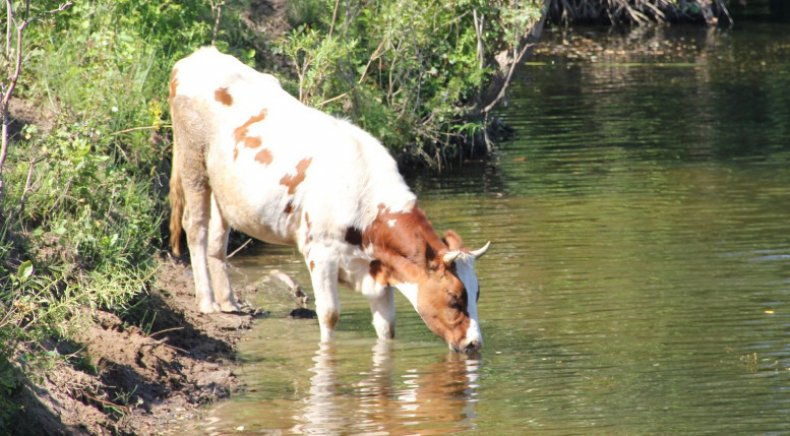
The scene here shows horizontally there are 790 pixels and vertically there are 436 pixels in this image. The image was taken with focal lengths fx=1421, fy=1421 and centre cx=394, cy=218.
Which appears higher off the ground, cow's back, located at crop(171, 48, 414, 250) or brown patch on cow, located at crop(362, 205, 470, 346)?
cow's back, located at crop(171, 48, 414, 250)

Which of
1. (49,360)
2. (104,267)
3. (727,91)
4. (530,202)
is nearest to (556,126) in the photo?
(727,91)

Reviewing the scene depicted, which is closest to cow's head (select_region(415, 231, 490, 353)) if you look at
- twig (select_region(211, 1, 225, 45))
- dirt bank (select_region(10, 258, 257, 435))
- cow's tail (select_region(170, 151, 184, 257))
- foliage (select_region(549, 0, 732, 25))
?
dirt bank (select_region(10, 258, 257, 435))

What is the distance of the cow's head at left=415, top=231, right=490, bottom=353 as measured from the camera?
380 inches

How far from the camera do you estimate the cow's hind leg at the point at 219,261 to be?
11.2 m

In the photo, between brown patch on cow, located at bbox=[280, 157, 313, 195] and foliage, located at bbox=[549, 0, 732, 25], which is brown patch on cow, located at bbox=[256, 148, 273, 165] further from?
foliage, located at bbox=[549, 0, 732, 25]

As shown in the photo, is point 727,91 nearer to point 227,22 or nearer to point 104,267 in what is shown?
point 227,22

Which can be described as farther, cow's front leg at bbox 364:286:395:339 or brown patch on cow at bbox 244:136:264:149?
brown patch on cow at bbox 244:136:264:149

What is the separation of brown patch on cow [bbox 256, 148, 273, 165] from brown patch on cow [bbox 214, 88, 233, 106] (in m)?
0.70

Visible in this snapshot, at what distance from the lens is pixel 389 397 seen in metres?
8.72

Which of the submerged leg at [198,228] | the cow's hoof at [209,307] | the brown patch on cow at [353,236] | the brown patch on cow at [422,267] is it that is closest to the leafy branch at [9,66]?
the submerged leg at [198,228]

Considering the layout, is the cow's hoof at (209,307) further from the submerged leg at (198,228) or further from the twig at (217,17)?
the twig at (217,17)

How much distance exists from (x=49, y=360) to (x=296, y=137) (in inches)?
131

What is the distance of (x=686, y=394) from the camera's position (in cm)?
839

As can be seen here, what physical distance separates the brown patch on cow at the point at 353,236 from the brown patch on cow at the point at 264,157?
90 cm
